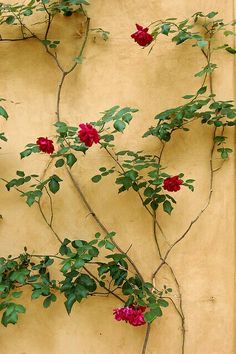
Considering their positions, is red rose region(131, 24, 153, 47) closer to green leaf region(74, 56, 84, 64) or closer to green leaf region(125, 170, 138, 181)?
green leaf region(74, 56, 84, 64)

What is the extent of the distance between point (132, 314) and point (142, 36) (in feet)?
3.93

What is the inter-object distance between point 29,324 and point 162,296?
2.10 feet

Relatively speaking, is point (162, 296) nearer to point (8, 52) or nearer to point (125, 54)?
point (125, 54)

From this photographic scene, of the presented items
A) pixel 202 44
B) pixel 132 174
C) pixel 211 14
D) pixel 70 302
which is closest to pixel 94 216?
pixel 132 174

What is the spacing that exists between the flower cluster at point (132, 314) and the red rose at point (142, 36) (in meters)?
1.15

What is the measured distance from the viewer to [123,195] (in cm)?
215

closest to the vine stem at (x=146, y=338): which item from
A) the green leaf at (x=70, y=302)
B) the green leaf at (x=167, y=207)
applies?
the green leaf at (x=70, y=302)

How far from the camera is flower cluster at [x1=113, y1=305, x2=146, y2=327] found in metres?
1.88

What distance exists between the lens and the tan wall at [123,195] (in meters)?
2.07

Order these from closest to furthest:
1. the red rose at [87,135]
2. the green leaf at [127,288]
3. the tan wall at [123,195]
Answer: the red rose at [87,135] < the green leaf at [127,288] < the tan wall at [123,195]

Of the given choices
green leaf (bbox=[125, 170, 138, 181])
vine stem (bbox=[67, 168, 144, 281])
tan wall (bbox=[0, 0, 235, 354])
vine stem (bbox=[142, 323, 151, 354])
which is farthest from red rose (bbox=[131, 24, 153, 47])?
vine stem (bbox=[142, 323, 151, 354])

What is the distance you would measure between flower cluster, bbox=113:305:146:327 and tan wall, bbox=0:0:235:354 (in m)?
0.19

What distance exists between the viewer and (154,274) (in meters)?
2.09

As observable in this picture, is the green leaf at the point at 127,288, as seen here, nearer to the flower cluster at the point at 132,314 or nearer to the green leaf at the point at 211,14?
the flower cluster at the point at 132,314
